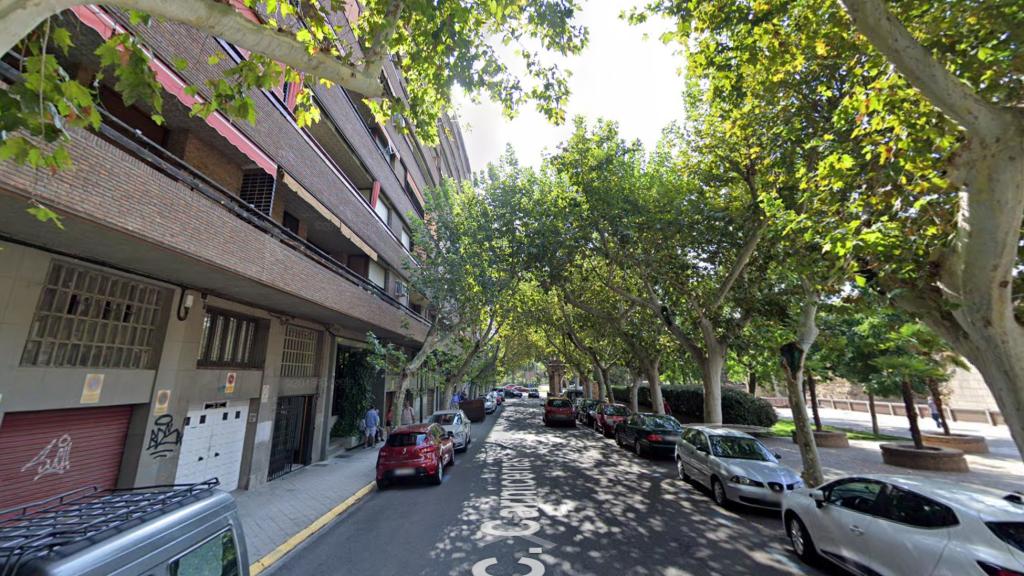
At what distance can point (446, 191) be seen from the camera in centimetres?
1770

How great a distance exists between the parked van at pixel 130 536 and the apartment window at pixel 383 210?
14.7 meters

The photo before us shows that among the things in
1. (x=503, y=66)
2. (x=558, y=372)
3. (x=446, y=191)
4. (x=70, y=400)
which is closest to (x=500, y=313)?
(x=446, y=191)

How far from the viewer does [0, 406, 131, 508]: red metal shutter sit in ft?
18.1

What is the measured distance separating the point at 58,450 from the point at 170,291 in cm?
297

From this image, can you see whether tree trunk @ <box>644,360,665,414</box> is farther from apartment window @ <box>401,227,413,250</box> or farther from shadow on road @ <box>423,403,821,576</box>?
apartment window @ <box>401,227,413,250</box>

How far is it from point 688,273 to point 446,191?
10198mm

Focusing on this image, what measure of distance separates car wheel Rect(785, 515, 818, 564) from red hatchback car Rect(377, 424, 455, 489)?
24.6ft

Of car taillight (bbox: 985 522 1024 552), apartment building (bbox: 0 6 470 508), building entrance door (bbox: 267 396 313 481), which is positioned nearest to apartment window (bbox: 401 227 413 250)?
apartment building (bbox: 0 6 470 508)

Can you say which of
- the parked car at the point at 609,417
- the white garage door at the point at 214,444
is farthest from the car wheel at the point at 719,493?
the parked car at the point at 609,417

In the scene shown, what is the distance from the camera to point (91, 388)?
21.2 ft

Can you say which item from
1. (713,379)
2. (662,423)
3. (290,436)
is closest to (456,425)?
(290,436)

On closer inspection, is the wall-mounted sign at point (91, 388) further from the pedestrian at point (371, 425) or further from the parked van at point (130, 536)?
the pedestrian at point (371, 425)

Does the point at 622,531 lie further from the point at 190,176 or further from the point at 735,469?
the point at 190,176

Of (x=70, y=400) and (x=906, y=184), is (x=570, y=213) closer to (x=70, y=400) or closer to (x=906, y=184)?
(x=906, y=184)
